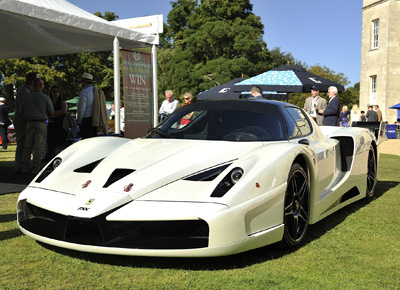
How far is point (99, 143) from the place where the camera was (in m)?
4.66

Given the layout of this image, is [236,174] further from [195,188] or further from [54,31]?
[54,31]

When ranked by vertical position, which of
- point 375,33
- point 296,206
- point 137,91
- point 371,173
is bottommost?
point 371,173

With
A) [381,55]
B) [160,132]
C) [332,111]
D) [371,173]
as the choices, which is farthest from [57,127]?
[381,55]

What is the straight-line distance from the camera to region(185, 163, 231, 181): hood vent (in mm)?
3420

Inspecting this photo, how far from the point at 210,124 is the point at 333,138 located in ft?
5.37

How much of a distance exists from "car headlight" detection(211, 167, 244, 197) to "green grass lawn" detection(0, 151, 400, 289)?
0.52 metres

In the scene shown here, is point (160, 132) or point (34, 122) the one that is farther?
point (34, 122)

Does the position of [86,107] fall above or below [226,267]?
above

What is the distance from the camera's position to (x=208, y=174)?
11.4 feet

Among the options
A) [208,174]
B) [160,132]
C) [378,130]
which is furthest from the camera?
[378,130]

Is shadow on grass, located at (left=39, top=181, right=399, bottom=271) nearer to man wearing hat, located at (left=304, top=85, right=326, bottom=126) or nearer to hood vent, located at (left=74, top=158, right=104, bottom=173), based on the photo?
hood vent, located at (left=74, top=158, right=104, bottom=173)

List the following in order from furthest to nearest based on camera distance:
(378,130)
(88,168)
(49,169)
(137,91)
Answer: (137,91), (378,130), (49,169), (88,168)

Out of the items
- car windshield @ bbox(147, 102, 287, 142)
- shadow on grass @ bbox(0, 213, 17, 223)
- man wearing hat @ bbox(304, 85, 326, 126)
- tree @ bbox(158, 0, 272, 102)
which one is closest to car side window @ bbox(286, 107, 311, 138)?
car windshield @ bbox(147, 102, 287, 142)

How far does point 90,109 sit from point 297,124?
512 centimetres
